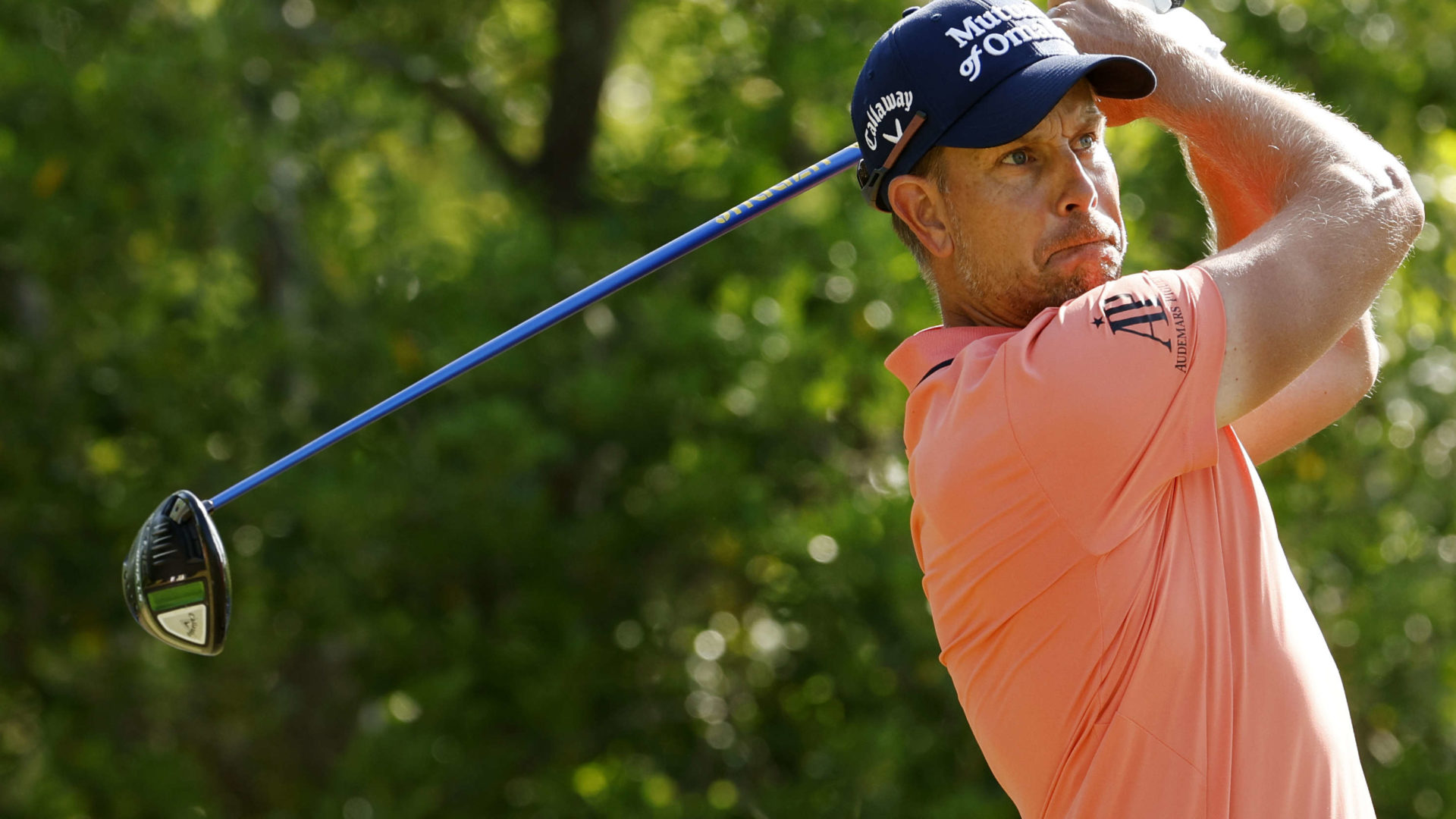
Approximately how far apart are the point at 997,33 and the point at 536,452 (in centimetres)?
516

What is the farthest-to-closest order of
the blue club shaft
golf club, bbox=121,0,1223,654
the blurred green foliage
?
the blurred green foliage → golf club, bbox=121,0,1223,654 → the blue club shaft

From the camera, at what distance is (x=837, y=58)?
6.53 metres

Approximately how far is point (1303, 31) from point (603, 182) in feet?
12.2

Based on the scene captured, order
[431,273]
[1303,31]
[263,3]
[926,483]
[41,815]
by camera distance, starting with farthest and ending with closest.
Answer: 1. [263,3]
2. [431,273]
3. [41,815]
4. [1303,31]
5. [926,483]

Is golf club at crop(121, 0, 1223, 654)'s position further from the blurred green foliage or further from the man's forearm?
the blurred green foliage

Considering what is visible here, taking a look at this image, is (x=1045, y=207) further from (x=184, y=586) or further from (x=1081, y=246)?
(x=184, y=586)

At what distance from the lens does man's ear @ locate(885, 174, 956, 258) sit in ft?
7.02

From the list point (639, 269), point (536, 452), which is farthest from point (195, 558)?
point (536, 452)

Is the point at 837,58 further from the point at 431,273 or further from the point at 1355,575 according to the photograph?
the point at 1355,575

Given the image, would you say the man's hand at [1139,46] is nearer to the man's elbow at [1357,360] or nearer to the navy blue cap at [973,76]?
the navy blue cap at [973,76]

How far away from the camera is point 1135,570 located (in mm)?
1882

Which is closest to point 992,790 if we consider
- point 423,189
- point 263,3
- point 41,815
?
point 41,815

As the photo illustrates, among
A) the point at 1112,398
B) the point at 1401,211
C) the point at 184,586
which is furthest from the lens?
the point at 184,586

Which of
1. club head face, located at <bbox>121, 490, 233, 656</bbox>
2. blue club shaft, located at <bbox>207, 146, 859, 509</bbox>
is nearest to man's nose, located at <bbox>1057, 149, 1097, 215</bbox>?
blue club shaft, located at <bbox>207, 146, 859, 509</bbox>
